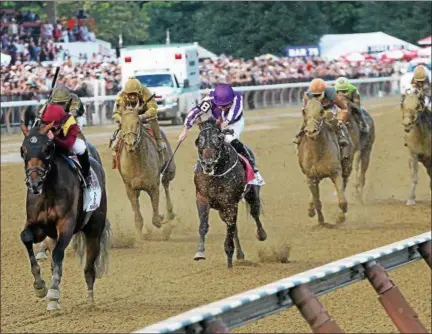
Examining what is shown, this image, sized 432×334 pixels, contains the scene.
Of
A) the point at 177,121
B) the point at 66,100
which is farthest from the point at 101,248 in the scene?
the point at 177,121

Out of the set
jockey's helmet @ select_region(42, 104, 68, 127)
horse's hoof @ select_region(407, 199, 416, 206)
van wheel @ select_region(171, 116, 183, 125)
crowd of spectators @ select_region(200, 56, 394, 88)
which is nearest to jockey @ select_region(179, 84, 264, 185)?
jockey's helmet @ select_region(42, 104, 68, 127)

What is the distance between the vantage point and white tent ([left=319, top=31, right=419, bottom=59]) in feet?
135

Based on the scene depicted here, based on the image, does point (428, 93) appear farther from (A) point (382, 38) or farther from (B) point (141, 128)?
(A) point (382, 38)

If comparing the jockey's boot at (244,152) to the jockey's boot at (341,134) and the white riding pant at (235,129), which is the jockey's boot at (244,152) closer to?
→ the white riding pant at (235,129)

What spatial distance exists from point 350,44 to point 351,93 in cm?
2524

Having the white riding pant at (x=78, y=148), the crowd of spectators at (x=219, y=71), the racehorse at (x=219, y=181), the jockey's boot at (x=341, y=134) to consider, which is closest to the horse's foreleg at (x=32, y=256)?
the white riding pant at (x=78, y=148)

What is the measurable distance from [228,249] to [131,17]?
106 ft

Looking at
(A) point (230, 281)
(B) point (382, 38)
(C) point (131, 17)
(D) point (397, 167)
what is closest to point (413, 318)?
(A) point (230, 281)

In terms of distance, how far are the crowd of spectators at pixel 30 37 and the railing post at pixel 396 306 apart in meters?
24.2

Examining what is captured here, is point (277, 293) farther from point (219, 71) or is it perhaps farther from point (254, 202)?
point (219, 71)

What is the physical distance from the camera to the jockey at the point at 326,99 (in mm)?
15023

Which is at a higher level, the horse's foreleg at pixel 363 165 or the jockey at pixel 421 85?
the jockey at pixel 421 85

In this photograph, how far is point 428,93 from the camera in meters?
17.8

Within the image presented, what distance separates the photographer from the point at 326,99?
15.7 meters
